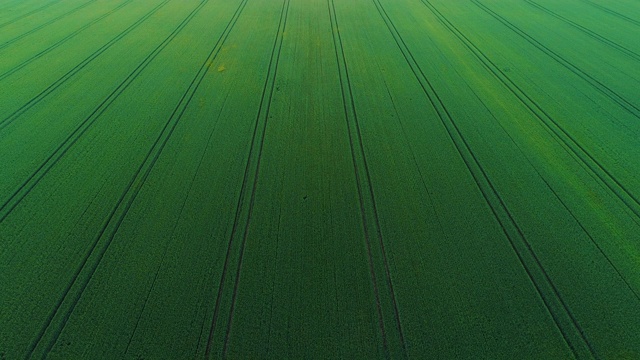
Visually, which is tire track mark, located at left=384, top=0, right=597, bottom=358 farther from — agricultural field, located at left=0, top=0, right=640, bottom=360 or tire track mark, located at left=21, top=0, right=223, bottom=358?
tire track mark, located at left=21, top=0, right=223, bottom=358

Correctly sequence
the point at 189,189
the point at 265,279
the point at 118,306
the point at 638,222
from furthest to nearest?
the point at 189,189, the point at 638,222, the point at 265,279, the point at 118,306

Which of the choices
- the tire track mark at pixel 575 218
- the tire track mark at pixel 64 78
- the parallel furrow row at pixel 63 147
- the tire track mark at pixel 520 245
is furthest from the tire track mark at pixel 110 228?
the tire track mark at pixel 575 218

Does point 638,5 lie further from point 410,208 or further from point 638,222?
point 410,208

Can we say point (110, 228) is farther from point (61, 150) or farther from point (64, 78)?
point (64, 78)

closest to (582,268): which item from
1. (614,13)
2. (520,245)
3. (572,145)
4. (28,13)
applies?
(520,245)

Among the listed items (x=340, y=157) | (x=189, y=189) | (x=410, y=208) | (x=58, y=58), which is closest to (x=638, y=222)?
(x=410, y=208)

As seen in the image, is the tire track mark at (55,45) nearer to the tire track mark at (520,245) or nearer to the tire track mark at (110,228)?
the tire track mark at (110,228)

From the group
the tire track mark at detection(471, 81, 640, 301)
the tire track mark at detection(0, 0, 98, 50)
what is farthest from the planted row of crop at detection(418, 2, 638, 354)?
the tire track mark at detection(0, 0, 98, 50)
